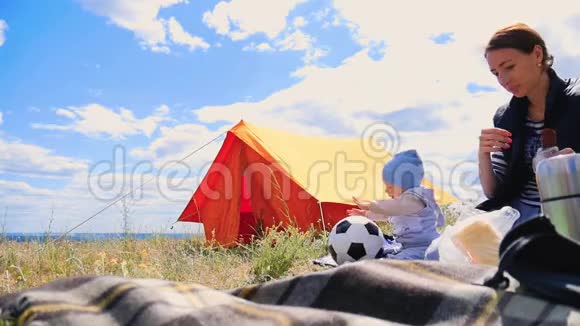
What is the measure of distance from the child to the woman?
22.9 inches

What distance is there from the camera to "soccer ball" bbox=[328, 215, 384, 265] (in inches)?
128

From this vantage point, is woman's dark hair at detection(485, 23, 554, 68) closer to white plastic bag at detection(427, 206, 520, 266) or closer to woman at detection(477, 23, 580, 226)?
woman at detection(477, 23, 580, 226)

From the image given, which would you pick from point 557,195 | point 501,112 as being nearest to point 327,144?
point 501,112

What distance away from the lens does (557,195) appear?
1498mm

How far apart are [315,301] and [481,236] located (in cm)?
105

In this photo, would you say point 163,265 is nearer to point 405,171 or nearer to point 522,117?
point 405,171

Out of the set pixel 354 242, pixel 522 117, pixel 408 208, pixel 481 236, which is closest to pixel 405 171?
pixel 408 208

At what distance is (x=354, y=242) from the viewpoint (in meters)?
3.27

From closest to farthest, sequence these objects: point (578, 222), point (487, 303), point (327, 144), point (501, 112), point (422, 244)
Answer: point (487, 303)
point (578, 222)
point (501, 112)
point (422, 244)
point (327, 144)

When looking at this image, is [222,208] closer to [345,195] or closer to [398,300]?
[345,195]

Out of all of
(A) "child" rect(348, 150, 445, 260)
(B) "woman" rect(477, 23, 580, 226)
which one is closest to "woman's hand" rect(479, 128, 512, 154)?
(B) "woman" rect(477, 23, 580, 226)

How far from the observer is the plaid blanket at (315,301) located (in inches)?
42.1

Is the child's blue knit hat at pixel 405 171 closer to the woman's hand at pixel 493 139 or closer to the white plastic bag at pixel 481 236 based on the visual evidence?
the woman's hand at pixel 493 139

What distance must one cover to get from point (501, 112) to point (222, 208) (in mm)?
3695
